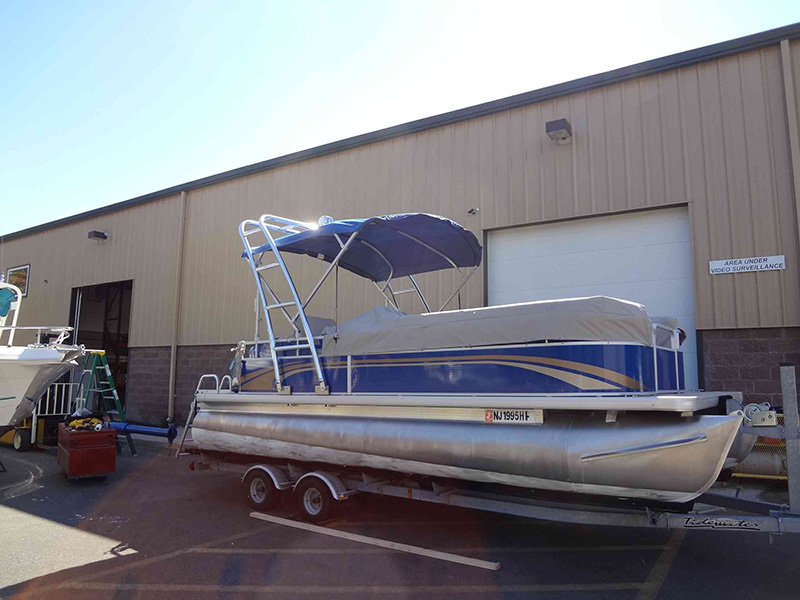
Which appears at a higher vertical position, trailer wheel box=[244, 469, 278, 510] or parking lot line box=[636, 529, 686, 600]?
trailer wheel box=[244, 469, 278, 510]

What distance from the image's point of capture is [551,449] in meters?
4.45

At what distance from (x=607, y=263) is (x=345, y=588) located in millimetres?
6390

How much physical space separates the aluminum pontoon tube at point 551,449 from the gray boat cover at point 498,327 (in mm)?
656

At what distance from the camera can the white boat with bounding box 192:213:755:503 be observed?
414 centimetres

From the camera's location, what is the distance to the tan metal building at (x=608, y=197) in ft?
25.7

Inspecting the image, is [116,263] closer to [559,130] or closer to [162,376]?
[162,376]

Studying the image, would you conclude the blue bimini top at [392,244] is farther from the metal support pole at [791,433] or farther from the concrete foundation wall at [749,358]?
the metal support pole at [791,433]

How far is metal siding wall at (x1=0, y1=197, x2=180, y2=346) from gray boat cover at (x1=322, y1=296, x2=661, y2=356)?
1005cm

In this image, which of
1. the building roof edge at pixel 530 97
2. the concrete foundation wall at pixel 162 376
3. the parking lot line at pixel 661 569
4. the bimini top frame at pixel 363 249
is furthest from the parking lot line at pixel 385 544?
the concrete foundation wall at pixel 162 376

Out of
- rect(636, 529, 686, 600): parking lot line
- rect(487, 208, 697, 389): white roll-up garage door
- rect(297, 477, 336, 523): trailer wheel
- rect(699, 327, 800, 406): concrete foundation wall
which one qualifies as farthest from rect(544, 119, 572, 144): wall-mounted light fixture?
rect(297, 477, 336, 523): trailer wheel

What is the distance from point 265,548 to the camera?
5398mm

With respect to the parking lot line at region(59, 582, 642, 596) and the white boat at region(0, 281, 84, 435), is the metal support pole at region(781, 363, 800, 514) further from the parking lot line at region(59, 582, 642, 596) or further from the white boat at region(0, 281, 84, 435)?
the white boat at region(0, 281, 84, 435)

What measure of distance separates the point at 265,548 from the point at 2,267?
21.3 m

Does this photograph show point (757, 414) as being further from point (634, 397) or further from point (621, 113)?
point (621, 113)
